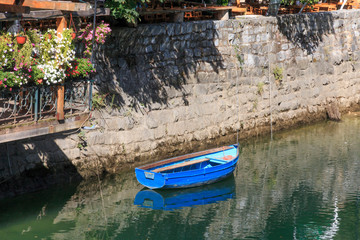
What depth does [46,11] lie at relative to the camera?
13.0 metres

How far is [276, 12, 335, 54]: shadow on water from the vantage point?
21938 millimetres

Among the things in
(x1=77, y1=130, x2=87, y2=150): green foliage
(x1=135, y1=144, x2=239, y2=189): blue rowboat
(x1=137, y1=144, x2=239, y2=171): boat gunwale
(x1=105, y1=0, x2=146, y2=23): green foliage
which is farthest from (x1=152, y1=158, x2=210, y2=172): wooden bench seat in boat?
(x1=105, y1=0, x2=146, y2=23): green foliage

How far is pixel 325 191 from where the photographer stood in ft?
53.6

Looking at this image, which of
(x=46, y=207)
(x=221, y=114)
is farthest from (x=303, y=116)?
(x=46, y=207)

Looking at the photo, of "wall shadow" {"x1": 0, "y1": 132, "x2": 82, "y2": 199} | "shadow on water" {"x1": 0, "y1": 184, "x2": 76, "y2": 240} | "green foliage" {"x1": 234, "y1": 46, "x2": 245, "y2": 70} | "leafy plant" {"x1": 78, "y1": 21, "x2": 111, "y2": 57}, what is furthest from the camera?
"green foliage" {"x1": 234, "y1": 46, "x2": 245, "y2": 70}

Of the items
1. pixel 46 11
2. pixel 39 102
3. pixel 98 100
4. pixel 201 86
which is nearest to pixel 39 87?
pixel 39 102

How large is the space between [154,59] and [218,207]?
16.2 ft

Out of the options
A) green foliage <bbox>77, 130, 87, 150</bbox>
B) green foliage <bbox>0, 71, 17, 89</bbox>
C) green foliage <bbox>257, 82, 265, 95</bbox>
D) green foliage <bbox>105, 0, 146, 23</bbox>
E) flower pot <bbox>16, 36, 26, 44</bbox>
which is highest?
green foliage <bbox>105, 0, 146, 23</bbox>

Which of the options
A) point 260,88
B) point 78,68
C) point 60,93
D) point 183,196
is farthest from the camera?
point 260,88

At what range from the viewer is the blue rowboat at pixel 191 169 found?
16.2m

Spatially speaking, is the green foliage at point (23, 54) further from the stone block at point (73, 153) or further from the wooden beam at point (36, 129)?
the stone block at point (73, 153)

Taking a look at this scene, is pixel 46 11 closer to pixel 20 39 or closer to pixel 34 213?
pixel 20 39

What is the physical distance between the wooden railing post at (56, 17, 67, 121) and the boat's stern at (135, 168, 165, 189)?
3343 millimetres

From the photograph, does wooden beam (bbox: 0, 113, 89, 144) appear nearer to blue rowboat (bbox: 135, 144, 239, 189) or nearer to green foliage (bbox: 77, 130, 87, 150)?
green foliage (bbox: 77, 130, 87, 150)
